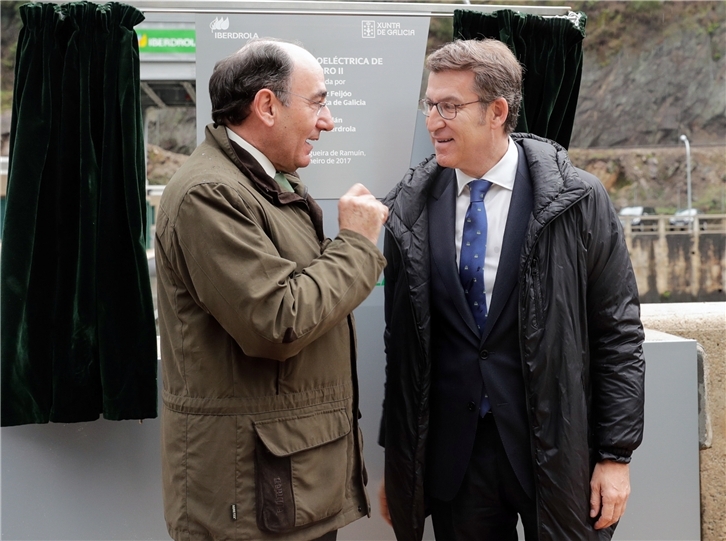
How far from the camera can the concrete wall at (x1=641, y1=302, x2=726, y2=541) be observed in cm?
314

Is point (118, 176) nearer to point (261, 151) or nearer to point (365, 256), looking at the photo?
point (261, 151)

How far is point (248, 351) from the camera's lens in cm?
171

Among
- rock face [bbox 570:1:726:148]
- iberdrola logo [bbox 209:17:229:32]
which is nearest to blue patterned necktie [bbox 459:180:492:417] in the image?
iberdrola logo [bbox 209:17:229:32]

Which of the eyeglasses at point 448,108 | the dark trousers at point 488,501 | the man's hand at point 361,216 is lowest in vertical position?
the dark trousers at point 488,501

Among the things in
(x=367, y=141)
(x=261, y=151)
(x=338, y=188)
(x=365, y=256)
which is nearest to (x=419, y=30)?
(x=367, y=141)

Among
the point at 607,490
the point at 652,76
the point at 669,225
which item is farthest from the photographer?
the point at 652,76

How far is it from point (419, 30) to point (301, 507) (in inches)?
74.3

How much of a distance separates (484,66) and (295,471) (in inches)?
48.7

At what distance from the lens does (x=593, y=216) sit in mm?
1986

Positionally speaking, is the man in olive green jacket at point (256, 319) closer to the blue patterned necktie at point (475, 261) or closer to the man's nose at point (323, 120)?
the man's nose at point (323, 120)

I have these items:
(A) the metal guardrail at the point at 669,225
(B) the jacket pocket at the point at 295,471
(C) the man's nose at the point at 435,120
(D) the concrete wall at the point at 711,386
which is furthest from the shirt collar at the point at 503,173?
(A) the metal guardrail at the point at 669,225

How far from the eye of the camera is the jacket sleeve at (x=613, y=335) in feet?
6.48

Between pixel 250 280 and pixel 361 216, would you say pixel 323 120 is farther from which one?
pixel 250 280

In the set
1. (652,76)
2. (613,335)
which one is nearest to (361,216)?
(613,335)
